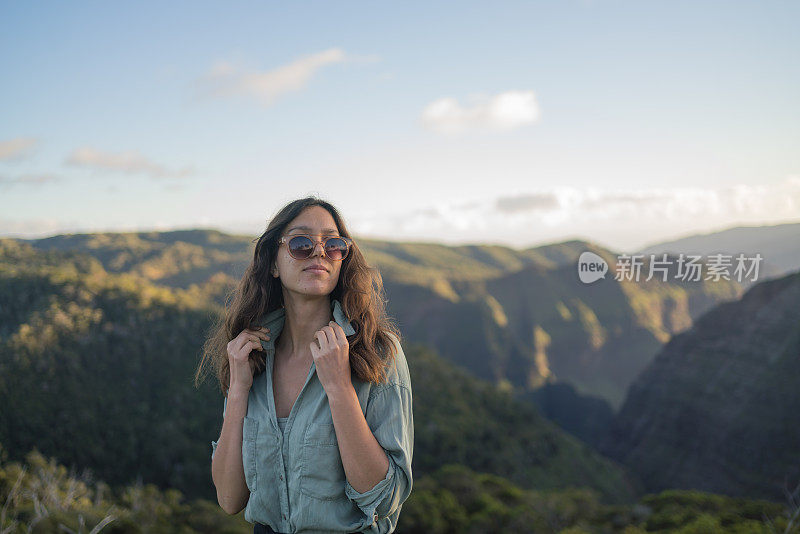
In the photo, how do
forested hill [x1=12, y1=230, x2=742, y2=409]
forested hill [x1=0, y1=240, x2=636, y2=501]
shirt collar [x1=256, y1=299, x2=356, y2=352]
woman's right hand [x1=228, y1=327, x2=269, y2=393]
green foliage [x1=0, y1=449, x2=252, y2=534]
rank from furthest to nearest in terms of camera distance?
forested hill [x1=12, y1=230, x2=742, y2=409] → forested hill [x1=0, y1=240, x2=636, y2=501] → green foliage [x1=0, y1=449, x2=252, y2=534] → shirt collar [x1=256, y1=299, x2=356, y2=352] → woman's right hand [x1=228, y1=327, x2=269, y2=393]

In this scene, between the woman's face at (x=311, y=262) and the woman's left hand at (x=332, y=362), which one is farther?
the woman's face at (x=311, y=262)

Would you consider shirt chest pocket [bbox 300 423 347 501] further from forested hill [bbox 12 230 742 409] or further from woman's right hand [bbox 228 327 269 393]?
forested hill [bbox 12 230 742 409]

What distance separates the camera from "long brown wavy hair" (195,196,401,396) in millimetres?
2223

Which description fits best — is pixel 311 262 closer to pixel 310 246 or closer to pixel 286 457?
pixel 310 246

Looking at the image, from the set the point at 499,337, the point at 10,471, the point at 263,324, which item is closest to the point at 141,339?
the point at 10,471

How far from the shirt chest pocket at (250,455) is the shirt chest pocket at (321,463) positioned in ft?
0.76

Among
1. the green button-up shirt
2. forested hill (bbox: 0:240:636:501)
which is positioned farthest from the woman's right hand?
forested hill (bbox: 0:240:636:501)

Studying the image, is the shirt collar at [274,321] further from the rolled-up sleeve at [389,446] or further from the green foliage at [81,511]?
the green foliage at [81,511]

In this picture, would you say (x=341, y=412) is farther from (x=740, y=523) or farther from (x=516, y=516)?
(x=516, y=516)

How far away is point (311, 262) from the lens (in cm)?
224

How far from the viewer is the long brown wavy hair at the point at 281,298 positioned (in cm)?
222

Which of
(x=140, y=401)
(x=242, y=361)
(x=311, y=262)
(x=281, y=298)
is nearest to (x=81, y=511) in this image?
(x=281, y=298)

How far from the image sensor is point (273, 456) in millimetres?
2109

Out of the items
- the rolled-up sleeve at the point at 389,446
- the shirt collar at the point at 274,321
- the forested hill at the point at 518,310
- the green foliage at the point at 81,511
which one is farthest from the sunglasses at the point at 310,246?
the forested hill at the point at 518,310
